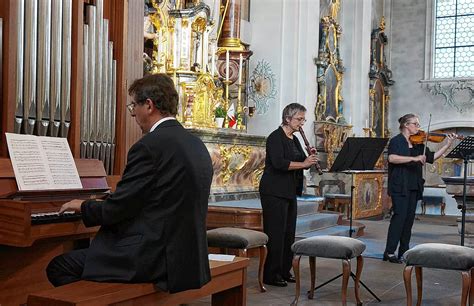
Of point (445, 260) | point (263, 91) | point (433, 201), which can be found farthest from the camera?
point (433, 201)

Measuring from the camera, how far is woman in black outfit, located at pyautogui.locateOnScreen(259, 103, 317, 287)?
573 cm

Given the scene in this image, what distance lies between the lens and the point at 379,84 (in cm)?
1717

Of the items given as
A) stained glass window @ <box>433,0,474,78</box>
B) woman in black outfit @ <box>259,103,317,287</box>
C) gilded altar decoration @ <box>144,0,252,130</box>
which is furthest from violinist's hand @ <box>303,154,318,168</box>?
stained glass window @ <box>433,0,474,78</box>

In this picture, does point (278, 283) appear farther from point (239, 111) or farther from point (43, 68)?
point (239, 111)

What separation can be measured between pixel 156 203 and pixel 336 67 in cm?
1165

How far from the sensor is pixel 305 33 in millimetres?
12078

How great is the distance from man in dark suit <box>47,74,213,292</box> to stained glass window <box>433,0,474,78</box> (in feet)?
51.7

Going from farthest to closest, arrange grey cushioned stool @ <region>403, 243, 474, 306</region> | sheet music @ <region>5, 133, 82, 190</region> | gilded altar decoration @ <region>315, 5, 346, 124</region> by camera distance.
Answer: gilded altar decoration @ <region>315, 5, 346, 124</region> < grey cushioned stool @ <region>403, 243, 474, 306</region> < sheet music @ <region>5, 133, 82, 190</region>

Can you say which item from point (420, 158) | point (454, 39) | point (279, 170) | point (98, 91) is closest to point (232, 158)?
point (420, 158)

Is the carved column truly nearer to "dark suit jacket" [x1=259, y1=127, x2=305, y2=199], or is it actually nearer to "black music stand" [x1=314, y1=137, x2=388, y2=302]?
"black music stand" [x1=314, y1=137, x2=388, y2=302]

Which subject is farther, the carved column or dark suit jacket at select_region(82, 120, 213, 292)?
the carved column

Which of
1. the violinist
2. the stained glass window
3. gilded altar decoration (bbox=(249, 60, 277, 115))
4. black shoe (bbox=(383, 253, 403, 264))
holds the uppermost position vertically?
the stained glass window

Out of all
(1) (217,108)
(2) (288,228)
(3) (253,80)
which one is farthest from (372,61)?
(2) (288,228)

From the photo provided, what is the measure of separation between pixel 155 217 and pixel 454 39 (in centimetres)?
1647
